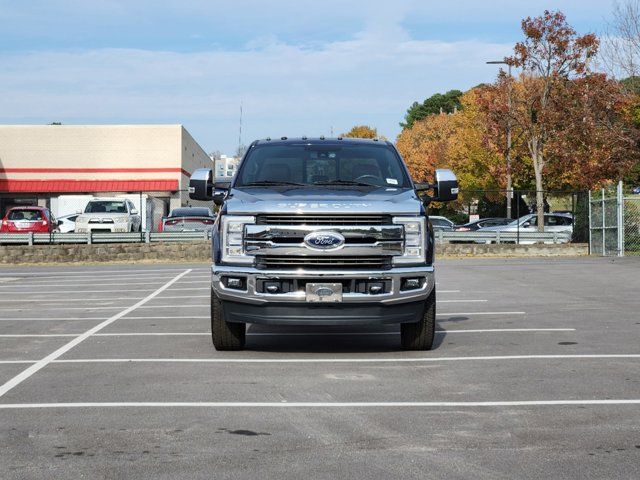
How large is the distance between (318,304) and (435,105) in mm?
123215

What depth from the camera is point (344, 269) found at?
9.84 meters

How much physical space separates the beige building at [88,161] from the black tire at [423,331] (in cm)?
5336

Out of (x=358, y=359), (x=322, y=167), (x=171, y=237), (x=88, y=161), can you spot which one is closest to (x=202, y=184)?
(x=322, y=167)

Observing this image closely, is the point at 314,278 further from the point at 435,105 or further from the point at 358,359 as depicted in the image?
the point at 435,105

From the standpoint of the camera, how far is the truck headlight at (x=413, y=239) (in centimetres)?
1001

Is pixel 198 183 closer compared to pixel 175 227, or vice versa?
pixel 198 183

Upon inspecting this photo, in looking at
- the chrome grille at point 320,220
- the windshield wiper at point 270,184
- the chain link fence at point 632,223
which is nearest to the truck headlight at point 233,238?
the chrome grille at point 320,220

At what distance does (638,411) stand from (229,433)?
9.01ft

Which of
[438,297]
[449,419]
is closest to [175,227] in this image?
[438,297]

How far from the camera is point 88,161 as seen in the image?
64.3 metres

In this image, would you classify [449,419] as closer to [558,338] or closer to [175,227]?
[558,338]

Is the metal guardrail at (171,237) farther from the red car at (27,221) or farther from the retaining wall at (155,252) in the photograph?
the red car at (27,221)

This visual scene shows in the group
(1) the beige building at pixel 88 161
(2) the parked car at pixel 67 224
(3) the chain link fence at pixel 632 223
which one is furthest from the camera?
(1) the beige building at pixel 88 161

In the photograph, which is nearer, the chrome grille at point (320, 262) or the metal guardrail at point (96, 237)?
the chrome grille at point (320, 262)
